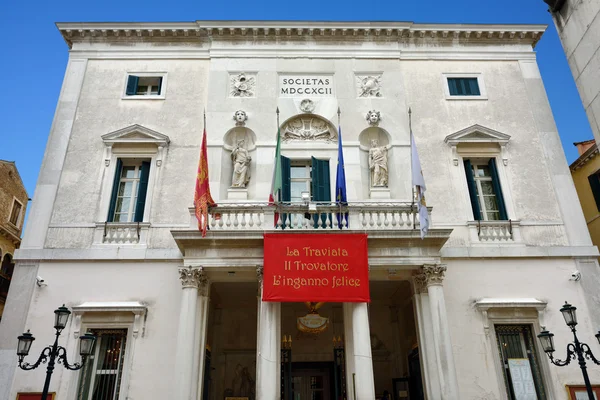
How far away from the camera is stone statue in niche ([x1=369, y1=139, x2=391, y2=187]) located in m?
15.2

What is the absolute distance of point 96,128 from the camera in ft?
52.1

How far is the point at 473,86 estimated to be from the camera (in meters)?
17.0

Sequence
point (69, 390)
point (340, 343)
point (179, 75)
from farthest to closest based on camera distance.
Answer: point (179, 75)
point (340, 343)
point (69, 390)

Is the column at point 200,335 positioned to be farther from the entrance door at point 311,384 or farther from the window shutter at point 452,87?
the window shutter at point 452,87

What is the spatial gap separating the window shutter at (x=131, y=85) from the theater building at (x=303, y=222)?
2.8 inches

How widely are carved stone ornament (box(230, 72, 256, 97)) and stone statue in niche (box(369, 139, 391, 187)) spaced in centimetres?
477

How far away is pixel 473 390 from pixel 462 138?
776 cm

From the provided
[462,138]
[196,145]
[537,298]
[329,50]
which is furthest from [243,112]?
[537,298]

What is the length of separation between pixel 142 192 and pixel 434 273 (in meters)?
9.10

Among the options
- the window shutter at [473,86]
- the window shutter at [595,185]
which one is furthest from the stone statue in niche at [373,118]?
the window shutter at [595,185]

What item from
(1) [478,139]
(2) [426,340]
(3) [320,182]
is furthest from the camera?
(1) [478,139]

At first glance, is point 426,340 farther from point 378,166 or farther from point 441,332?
point 378,166

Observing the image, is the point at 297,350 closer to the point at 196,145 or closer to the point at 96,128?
the point at 196,145

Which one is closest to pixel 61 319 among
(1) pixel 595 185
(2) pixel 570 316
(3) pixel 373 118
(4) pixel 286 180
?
(4) pixel 286 180
